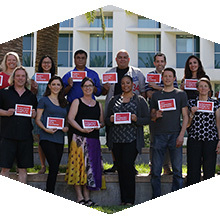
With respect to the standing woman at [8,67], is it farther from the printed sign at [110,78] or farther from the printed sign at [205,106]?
the printed sign at [205,106]

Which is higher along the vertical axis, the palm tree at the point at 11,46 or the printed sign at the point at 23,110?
the palm tree at the point at 11,46

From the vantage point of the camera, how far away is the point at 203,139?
6.88 m

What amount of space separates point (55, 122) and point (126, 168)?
4.11 feet

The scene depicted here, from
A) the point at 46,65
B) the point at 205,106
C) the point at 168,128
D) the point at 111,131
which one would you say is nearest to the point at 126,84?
the point at 111,131

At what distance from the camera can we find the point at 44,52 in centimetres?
1062

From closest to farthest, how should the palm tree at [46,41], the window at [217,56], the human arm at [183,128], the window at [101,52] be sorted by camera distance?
the human arm at [183,128] < the palm tree at [46,41] < the window at [217,56] < the window at [101,52]

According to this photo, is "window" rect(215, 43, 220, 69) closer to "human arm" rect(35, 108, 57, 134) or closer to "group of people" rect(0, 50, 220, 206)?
"group of people" rect(0, 50, 220, 206)

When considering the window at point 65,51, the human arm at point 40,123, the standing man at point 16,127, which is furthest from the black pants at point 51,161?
the window at point 65,51

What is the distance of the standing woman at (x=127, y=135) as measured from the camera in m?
6.84

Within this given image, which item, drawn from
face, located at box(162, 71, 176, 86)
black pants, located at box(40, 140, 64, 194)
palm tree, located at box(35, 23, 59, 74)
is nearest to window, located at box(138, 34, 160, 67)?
palm tree, located at box(35, 23, 59, 74)

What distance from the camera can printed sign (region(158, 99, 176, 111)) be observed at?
22.4ft

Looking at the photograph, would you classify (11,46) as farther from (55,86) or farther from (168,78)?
(168,78)

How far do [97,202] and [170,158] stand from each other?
1.32 m

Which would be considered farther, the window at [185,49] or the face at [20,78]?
the window at [185,49]
